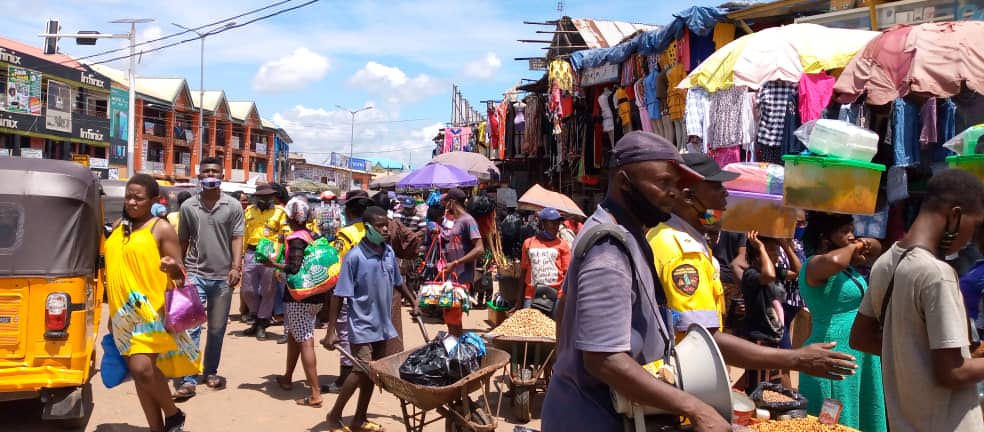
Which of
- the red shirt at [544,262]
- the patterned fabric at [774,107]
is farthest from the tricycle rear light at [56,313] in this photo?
the patterned fabric at [774,107]

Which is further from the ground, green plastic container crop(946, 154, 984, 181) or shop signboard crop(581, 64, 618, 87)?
shop signboard crop(581, 64, 618, 87)

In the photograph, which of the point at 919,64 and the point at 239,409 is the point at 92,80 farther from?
the point at 919,64

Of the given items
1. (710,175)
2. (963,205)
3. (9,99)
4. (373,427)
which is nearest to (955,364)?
(963,205)

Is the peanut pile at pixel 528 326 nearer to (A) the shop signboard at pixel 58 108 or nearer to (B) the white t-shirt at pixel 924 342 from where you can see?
(B) the white t-shirt at pixel 924 342

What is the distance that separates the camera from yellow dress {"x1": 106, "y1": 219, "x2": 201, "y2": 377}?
16.5 ft

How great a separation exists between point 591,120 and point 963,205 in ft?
37.1

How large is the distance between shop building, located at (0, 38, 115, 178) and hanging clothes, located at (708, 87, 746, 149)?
93.0ft

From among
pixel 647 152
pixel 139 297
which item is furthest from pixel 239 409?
pixel 647 152

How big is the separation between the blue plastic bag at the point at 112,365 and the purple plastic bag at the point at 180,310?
39 centimetres

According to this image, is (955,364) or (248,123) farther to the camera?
(248,123)

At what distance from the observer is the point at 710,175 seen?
313cm

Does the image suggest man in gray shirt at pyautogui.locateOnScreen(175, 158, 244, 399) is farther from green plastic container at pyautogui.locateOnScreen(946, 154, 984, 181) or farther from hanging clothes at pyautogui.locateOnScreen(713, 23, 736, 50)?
hanging clothes at pyautogui.locateOnScreen(713, 23, 736, 50)

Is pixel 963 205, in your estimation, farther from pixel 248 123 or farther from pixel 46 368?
pixel 248 123

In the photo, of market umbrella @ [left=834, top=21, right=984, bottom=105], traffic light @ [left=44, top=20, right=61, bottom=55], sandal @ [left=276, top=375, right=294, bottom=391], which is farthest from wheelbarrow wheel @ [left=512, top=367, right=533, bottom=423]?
traffic light @ [left=44, top=20, right=61, bottom=55]
